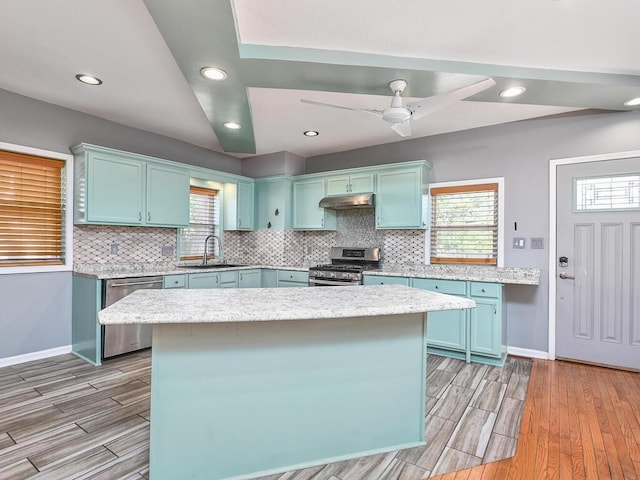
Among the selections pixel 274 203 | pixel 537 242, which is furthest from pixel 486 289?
pixel 274 203

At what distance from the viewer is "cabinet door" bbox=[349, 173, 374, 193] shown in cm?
454

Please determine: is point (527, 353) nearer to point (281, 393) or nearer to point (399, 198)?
point (399, 198)

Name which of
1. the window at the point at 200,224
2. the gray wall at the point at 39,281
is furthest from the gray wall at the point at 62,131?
the window at the point at 200,224

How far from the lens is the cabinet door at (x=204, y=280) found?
13.6ft

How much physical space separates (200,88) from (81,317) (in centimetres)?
264

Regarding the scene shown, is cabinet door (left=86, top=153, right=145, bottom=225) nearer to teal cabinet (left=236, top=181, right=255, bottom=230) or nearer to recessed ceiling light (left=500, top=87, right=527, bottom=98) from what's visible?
teal cabinet (left=236, top=181, right=255, bottom=230)

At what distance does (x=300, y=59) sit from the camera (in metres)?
2.29

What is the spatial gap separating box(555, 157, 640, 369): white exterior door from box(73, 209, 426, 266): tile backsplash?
1.53m

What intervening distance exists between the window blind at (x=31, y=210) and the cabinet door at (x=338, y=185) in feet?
10.2

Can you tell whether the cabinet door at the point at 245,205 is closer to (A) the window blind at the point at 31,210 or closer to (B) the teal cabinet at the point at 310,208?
(B) the teal cabinet at the point at 310,208

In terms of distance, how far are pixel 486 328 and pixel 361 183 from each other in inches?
90.3

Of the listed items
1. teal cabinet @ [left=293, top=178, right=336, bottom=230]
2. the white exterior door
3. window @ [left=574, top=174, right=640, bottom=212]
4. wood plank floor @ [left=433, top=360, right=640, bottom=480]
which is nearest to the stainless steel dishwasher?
teal cabinet @ [left=293, top=178, right=336, bottom=230]

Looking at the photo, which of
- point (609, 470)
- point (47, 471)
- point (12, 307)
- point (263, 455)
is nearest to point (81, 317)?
point (12, 307)

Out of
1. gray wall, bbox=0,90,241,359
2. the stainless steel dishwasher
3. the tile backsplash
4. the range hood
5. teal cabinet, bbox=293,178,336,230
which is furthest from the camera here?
teal cabinet, bbox=293,178,336,230
